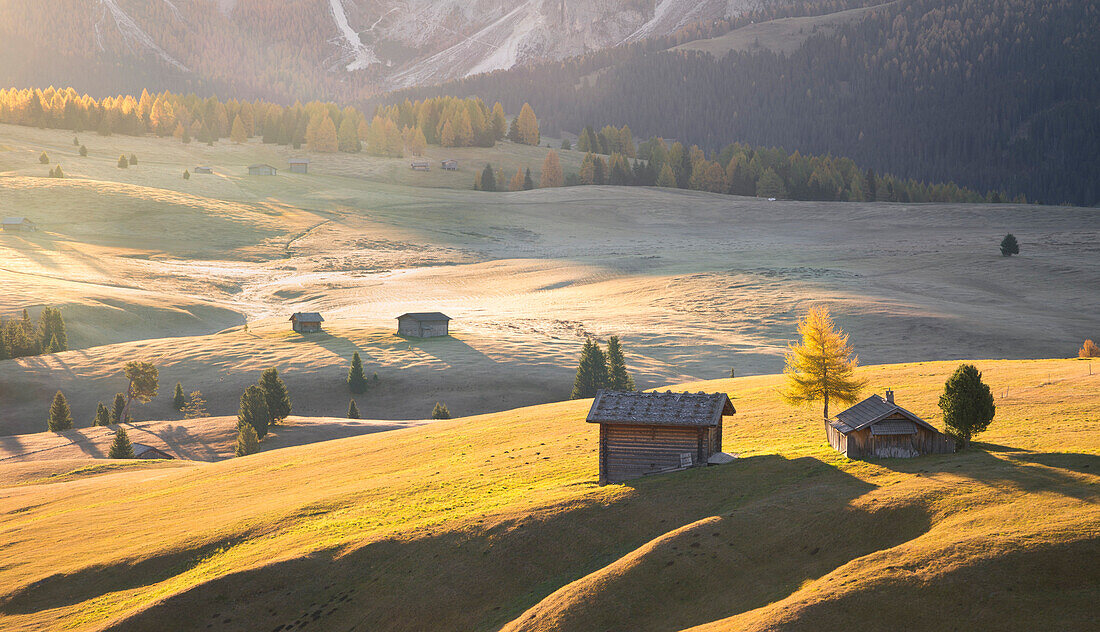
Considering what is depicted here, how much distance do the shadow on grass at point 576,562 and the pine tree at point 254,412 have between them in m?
33.0

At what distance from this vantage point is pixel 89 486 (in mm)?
47062

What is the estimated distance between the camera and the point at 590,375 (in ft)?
222

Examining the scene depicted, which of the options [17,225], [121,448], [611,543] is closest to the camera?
[611,543]

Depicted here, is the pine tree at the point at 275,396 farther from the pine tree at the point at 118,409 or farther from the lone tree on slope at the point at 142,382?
the pine tree at the point at 118,409

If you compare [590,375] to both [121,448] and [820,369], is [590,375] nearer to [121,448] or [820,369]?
[820,369]

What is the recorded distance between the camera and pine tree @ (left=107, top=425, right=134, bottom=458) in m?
56.8

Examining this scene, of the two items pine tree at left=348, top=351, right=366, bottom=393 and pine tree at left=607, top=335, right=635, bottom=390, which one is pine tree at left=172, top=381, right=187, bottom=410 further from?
pine tree at left=607, top=335, right=635, bottom=390

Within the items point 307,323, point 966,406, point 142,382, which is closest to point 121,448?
point 142,382

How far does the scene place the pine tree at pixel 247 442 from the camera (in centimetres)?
5650

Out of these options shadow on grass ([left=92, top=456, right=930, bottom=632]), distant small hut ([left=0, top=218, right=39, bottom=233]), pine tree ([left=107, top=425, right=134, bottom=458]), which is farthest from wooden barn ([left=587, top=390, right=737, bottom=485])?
distant small hut ([left=0, top=218, right=39, bottom=233])

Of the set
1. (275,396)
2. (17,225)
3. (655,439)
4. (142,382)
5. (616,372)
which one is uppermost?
(17,225)

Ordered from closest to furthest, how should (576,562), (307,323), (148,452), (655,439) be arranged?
(576,562) < (655,439) < (148,452) < (307,323)

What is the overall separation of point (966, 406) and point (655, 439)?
36.1 feet

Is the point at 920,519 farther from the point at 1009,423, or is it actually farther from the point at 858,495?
the point at 1009,423
